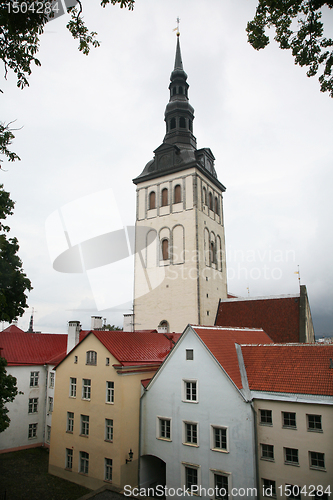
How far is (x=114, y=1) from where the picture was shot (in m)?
7.48

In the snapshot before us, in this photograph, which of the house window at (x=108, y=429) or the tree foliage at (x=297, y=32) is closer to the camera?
the tree foliage at (x=297, y=32)

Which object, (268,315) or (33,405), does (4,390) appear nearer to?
(33,405)

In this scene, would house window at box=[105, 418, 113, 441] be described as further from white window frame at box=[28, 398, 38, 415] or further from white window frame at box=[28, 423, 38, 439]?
white window frame at box=[28, 423, 38, 439]

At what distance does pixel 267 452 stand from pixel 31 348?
2172 centimetres

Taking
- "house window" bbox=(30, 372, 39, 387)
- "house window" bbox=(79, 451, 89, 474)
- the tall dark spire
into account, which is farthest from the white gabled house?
the tall dark spire

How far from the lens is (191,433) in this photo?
1700 centimetres

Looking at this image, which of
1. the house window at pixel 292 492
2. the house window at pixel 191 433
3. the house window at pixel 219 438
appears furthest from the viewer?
the house window at pixel 191 433

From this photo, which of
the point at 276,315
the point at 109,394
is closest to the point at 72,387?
the point at 109,394

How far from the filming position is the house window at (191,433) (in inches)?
664

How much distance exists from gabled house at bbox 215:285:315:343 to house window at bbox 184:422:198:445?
47.1 ft

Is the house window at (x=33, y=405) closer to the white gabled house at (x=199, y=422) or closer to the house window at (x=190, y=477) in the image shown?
the white gabled house at (x=199, y=422)

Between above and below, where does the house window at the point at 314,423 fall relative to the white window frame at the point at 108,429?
above

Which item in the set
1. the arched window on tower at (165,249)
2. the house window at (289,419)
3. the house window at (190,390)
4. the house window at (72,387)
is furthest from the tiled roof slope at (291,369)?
the arched window on tower at (165,249)

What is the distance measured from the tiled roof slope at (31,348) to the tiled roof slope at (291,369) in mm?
17721
